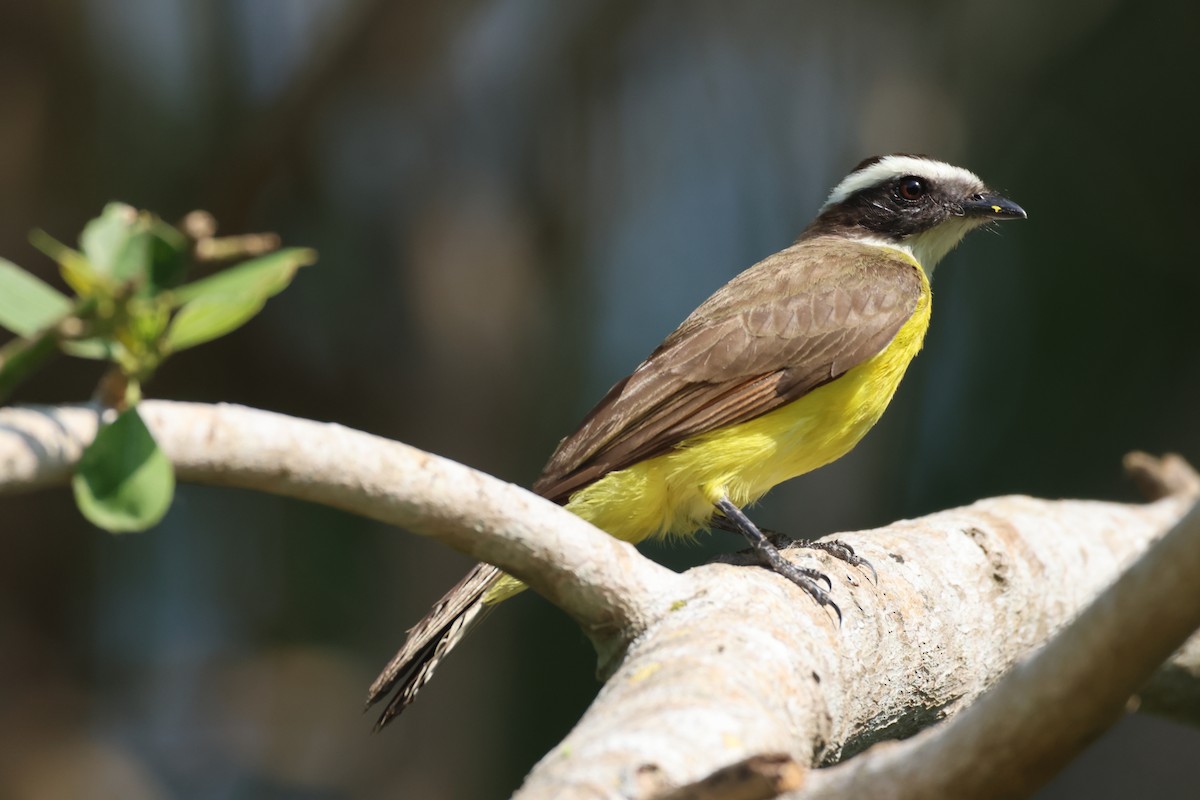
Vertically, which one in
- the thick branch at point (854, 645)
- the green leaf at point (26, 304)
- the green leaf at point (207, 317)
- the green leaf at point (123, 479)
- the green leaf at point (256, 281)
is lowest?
the thick branch at point (854, 645)

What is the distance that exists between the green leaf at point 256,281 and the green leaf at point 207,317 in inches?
0.5

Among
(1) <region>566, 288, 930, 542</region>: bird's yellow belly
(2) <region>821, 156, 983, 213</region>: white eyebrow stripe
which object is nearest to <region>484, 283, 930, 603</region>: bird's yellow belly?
(1) <region>566, 288, 930, 542</region>: bird's yellow belly

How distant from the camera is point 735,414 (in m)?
4.51

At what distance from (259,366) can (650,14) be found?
3732 mm

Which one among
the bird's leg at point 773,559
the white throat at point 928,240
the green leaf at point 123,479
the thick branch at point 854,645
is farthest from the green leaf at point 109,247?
the white throat at point 928,240

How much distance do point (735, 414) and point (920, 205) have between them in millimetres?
1783

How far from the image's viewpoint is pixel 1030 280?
9742 mm

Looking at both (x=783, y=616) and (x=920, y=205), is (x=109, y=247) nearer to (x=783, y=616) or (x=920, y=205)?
(x=783, y=616)

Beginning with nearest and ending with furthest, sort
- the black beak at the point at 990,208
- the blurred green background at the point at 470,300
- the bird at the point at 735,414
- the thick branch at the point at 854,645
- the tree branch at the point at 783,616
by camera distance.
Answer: the tree branch at the point at 783,616
the thick branch at the point at 854,645
the bird at the point at 735,414
the black beak at the point at 990,208
the blurred green background at the point at 470,300

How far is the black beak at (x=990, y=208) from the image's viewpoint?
5703mm

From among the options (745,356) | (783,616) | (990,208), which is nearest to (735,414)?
(745,356)

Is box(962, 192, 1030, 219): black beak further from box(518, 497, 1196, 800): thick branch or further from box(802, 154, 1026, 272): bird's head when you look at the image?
box(518, 497, 1196, 800): thick branch

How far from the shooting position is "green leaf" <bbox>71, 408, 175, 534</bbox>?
179 cm

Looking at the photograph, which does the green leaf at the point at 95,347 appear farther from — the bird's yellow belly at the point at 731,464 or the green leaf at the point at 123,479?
the bird's yellow belly at the point at 731,464
